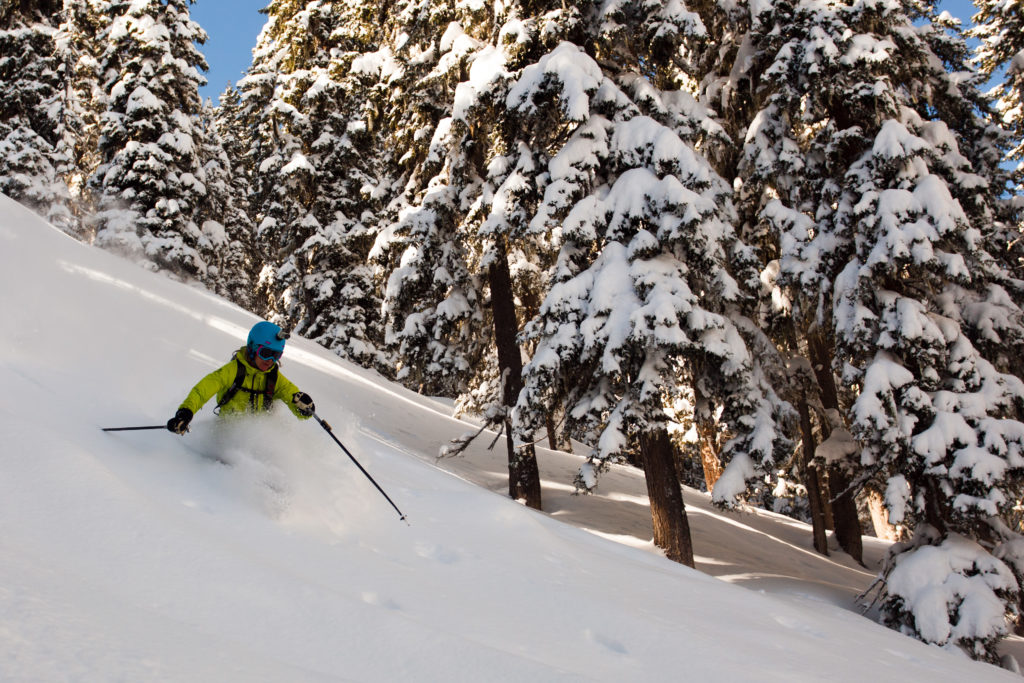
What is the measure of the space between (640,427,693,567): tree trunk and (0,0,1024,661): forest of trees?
3 cm

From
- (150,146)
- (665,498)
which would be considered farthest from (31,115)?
(665,498)

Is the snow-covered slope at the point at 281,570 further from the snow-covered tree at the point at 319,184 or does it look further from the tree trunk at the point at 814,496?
the snow-covered tree at the point at 319,184

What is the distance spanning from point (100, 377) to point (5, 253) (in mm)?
3960

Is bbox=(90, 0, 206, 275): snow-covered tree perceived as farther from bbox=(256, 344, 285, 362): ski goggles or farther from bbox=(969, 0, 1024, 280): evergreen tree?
bbox=(969, 0, 1024, 280): evergreen tree

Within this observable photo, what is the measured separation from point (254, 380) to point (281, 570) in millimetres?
2220

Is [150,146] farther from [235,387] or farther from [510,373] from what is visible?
[235,387]

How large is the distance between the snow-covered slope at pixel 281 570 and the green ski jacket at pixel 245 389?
6.6 inches

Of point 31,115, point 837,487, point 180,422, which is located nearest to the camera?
point 180,422

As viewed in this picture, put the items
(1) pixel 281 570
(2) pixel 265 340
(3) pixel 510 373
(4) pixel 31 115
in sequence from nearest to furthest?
(1) pixel 281 570 < (2) pixel 265 340 < (3) pixel 510 373 < (4) pixel 31 115

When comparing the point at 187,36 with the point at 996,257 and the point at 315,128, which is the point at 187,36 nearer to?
the point at 315,128

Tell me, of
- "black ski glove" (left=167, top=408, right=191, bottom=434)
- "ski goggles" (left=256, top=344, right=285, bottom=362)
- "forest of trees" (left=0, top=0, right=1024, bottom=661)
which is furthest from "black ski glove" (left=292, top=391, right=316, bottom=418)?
"forest of trees" (left=0, top=0, right=1024, bottom=661)

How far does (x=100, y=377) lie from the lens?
23.4 ft

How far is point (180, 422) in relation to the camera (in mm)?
5109

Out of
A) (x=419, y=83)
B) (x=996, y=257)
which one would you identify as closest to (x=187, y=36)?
(x=419, y=83)
